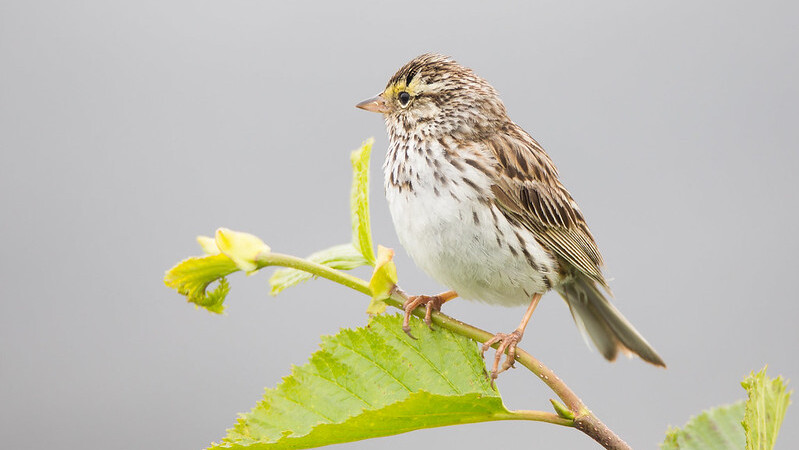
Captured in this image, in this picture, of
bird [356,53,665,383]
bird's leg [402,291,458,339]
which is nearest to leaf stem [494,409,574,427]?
bird's leg [402,291,458,339]

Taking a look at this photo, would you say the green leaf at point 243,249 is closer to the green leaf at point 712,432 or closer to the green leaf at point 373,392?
the green leaf at point 373,392

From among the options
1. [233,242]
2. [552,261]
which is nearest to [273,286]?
[233,242]

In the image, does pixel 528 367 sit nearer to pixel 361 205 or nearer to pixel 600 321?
pixel 361 205

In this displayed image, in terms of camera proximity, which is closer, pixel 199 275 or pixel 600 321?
pixel 199 275

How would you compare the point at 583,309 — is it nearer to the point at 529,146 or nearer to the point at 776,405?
the point at 529,146

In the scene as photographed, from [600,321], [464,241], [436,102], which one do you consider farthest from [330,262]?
[600,321]

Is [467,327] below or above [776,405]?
above

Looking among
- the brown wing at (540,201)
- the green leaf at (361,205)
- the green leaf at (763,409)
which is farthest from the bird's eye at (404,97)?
the green leaf at (763,409)
